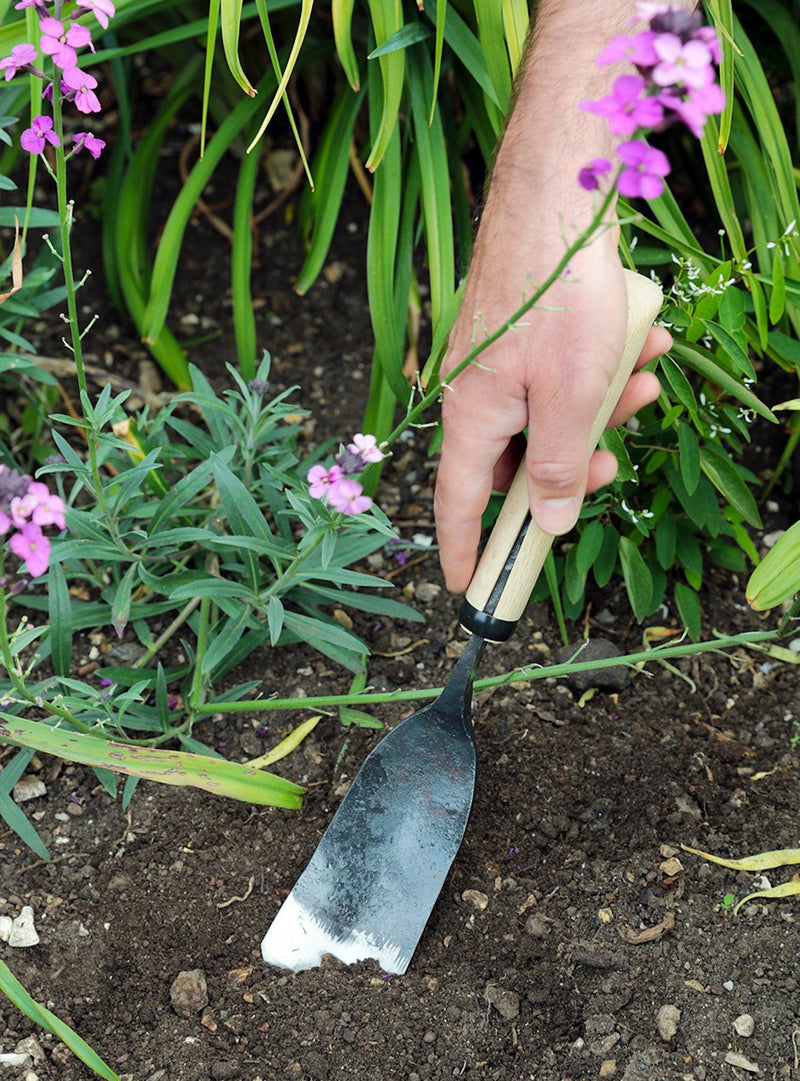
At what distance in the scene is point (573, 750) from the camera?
5.11ft

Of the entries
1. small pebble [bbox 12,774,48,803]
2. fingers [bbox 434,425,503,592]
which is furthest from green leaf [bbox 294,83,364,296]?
small pebble [bbox 12,774,48,803]

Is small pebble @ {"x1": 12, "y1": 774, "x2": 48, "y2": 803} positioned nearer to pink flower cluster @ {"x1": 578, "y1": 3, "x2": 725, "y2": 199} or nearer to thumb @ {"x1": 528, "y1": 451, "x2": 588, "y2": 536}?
thumb @ {"x1": 528, "y1": 451, "x2": 588, "y2": 536}

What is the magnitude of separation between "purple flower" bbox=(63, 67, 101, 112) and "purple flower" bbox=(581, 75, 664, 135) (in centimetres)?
56

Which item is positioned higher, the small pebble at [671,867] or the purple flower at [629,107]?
the purple flower at [629,107]

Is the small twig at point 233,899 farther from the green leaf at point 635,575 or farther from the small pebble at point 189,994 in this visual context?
the green leaf at point 635,575

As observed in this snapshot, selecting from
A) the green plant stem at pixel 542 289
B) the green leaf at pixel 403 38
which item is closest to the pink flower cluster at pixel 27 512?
the green plant stem at pixel 542 289

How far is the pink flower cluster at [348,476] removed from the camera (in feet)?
3.41

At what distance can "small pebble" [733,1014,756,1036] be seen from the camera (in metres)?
1.28

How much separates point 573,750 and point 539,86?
0.91 meters

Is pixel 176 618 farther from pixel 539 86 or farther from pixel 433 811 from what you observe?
pixel 539 86

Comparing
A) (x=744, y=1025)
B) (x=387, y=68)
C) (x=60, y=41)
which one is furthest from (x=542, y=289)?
(x=744, y=1025)

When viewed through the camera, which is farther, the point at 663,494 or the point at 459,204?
the point at 459,204

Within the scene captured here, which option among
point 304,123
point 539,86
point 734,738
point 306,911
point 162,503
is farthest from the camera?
point 304,123

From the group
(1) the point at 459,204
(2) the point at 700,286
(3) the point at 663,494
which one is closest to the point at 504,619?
(3) the point at 663,494
